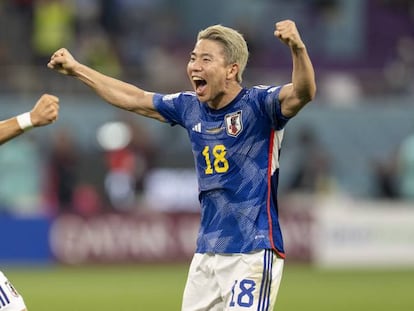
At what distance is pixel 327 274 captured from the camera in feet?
59.4

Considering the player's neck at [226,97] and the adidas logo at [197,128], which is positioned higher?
the player's neck at [226,97]

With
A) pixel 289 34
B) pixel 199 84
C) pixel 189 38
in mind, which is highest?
pixel 189 38

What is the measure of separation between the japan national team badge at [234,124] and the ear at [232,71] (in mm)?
218

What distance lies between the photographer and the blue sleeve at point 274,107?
749cm

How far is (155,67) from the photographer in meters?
21.4

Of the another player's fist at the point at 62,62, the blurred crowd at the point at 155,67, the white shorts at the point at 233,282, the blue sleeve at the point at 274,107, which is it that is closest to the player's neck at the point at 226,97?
the blue sleeve at the point at 274,107

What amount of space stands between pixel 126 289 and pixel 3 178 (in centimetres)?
421

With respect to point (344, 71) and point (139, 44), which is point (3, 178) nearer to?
point (139, 44)

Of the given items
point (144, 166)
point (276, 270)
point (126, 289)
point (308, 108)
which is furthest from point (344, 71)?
point (276, 270)

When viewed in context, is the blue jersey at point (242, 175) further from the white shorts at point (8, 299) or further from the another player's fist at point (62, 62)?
the white shorts at point (8, 299)

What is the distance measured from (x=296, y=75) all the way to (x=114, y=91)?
154 cm

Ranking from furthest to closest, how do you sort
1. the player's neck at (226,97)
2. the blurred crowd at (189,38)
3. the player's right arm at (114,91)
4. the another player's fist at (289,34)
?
1. the blurred crowd at (189,38)
2. the player's right arm at (114,91)
3. the player's neck at (226,97)
4. the another player's fist at (289,34)

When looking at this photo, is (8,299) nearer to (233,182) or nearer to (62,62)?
(62,62)

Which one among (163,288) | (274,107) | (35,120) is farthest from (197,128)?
(163,288)
